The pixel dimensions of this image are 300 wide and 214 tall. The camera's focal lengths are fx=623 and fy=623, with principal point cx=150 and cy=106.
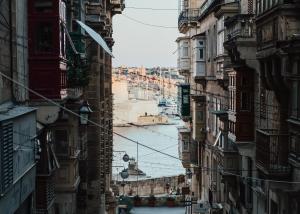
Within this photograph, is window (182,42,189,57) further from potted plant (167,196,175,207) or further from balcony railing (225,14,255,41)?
balcony railing (225,14,255,41)

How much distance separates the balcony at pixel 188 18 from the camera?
122 feet

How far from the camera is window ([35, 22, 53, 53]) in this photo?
1439 cm

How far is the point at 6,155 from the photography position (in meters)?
9.59

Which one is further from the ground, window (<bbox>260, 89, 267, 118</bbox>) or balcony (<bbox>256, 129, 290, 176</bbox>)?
window (<bbox>260, 89, 267, 118</bbox>)

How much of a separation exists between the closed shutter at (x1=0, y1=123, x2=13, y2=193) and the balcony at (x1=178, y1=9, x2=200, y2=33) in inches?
1087

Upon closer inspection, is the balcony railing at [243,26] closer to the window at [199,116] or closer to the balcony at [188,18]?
the window at [199,116]

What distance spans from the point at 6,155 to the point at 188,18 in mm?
29804

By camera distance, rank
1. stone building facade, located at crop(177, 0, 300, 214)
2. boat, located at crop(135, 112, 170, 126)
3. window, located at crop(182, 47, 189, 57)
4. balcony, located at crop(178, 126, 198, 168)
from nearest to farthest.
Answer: stone building facade, located at crop(177, 0, 300, 214) < balcony, located at crop(178, 126, 198, 168) < window, located at crop(182, 47, 189, 57) < boat, located at crop(135, 112, 170, 126)

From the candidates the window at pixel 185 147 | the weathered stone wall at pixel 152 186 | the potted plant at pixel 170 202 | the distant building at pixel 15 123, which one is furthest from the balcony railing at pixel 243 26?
the weathered stone wall at pixel 152 186

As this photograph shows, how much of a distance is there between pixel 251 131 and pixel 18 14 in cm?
867

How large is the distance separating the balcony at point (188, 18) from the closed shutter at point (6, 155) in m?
27.6

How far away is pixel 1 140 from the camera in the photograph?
9234 mm

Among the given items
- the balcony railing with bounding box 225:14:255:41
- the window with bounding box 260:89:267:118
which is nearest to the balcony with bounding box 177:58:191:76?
the balcony railing with bounding box 225:14:255:41

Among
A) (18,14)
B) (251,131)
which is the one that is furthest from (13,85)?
(251,131)
